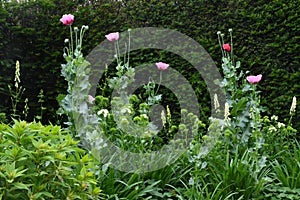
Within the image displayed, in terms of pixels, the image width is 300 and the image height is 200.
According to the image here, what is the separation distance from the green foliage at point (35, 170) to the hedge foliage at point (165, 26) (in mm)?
2971

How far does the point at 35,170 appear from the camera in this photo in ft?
5.85

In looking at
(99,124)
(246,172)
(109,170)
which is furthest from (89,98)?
(246,172)

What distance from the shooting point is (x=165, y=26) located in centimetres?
492

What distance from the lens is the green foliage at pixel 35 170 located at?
5.62ft

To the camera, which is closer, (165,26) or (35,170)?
(35,170)

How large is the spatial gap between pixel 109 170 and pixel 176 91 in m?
1.93

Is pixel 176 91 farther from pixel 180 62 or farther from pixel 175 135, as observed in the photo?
pixel 175 135

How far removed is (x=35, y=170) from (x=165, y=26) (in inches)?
135

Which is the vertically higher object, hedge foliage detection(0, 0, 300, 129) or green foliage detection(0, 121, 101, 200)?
hedge foliage detection(0, 0, 300, 129)

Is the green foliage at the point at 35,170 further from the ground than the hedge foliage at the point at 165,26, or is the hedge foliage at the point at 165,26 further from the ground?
the hedge foliage at the point at 165,26

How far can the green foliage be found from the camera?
5.62ft

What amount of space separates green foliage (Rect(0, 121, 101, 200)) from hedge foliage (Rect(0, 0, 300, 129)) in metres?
2.97

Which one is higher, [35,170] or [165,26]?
[165,26]

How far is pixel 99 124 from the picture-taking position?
133 inches
